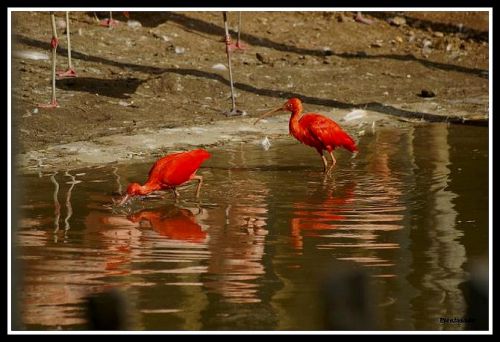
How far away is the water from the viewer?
5.09m

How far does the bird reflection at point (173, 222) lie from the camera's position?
6793 mm

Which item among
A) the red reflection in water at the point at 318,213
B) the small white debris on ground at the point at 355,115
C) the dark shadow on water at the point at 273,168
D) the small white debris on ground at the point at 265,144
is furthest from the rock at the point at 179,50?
the red reflection in water at the point at 318,213

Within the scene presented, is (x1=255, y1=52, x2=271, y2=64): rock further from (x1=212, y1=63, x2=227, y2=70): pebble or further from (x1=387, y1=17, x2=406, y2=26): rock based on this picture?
(x1=387, y1=17, x2=406, y2=26): rock

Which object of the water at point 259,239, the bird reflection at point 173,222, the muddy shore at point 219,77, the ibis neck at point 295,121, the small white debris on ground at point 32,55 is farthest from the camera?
the small white debris on ground at point 32,55

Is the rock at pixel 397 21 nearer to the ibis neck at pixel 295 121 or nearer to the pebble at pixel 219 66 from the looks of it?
the pebble at pixel 219 66

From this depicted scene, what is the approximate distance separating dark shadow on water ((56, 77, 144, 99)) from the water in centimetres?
285

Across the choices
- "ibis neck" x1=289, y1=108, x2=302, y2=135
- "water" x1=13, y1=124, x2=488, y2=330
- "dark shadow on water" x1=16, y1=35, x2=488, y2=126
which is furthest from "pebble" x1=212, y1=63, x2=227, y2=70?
"ibis neck" x1=289, y1=108, x2=302, y2=135

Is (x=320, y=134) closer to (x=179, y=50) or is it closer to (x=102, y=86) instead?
(x=102, y=86)

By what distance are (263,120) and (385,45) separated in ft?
18.1

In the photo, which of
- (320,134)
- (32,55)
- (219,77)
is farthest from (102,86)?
(320,134)

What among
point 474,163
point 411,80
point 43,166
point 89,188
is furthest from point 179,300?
point 411,80

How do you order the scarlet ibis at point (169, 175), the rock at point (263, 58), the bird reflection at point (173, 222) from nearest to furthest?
1. the bird reflection at point (173, 222)
2. the scarlet ibis at point (169, 175)
3. the rock at point (263, 58)

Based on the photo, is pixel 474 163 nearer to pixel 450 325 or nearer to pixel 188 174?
pixel 188 174

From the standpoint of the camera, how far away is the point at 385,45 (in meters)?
16.8
